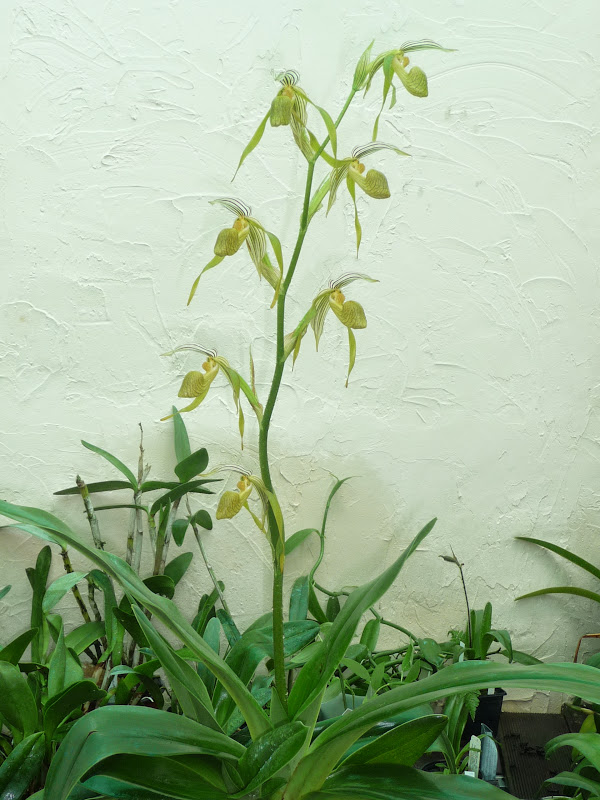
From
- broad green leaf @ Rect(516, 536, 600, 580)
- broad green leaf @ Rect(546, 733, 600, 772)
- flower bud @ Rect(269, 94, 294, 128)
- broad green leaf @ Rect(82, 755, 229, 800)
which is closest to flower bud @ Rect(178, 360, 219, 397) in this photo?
flower bud @ Rect(269, 94, 294, 128)

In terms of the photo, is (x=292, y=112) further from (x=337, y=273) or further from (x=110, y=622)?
(x=110, y=622)

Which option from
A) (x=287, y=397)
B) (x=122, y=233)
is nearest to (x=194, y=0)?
(x=122, y=233)

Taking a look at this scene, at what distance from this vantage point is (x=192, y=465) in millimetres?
1201

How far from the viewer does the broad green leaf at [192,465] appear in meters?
1.18

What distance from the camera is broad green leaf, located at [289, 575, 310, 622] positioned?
1.24 meters

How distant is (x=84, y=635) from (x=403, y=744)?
0.60 meters

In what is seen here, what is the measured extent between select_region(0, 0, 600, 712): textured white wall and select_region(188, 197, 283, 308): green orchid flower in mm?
402

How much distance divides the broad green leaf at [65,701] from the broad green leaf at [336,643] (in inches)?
9.7

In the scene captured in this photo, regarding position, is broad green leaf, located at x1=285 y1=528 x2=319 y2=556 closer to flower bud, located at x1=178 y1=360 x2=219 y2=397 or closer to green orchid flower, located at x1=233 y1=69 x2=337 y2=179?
flower bud, located at x1=178 y1=360 x2=219 y2=397

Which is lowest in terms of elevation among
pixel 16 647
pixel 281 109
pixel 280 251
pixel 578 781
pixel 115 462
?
pixel 578 781

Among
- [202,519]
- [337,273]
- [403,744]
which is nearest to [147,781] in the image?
[403,744]

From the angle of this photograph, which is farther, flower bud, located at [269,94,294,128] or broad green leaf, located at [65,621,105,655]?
broad green leaf, located at [65,621,105,655]

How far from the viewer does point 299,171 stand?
1265 millimetres

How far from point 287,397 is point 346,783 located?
656 mm
